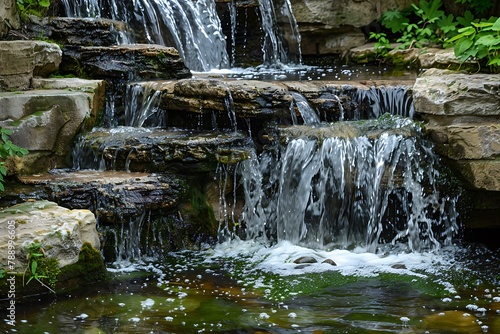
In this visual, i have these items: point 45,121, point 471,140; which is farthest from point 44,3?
point 471,140

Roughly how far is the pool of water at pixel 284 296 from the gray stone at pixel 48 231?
30cm

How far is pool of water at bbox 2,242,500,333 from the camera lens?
15.1 ft

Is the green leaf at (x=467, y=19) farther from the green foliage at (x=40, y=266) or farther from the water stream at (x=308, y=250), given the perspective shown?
the green foliage at (x=40, y=266)

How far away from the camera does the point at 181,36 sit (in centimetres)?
972

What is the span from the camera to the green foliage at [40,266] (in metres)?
5.06

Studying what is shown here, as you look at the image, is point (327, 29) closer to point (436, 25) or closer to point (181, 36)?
point (436, 25)

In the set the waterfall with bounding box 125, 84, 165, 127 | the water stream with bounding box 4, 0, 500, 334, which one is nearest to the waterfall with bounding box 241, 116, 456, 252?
the water stream with bounding box 4, 0, 500, 334

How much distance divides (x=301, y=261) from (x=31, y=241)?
2169 mm

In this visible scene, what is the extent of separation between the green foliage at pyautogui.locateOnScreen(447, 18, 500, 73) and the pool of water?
5.97 feet

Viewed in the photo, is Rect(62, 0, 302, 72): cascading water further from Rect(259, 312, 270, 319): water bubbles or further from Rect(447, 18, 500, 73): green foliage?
Rect(259, 312, 270, 319): water bubbles

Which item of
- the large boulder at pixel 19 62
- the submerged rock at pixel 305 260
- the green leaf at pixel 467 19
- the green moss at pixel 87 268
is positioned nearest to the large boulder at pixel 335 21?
the green leaf at pixel 467 19

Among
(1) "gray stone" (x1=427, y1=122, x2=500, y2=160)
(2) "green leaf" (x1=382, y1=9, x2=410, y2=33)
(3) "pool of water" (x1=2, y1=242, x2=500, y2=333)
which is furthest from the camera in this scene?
(2) "green leaf" (x1=382, y1=9, x2=410, y2=33)

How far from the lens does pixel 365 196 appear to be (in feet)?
21.5

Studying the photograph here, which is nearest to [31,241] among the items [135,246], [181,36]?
[135,246]
